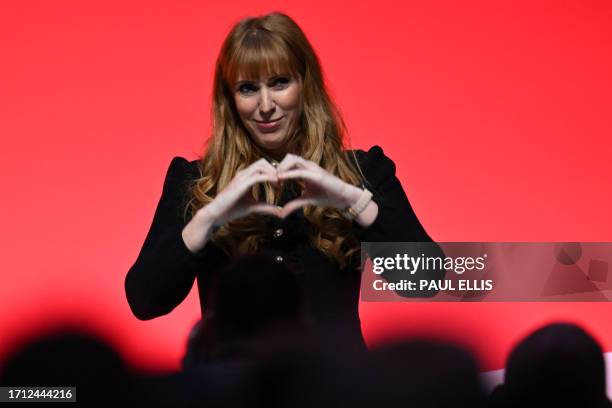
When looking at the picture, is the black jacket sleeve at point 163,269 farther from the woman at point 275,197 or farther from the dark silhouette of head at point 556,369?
the dark silhouette of head at point 556,369

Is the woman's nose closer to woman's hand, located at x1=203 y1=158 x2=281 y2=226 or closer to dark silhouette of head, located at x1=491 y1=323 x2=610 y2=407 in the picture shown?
woman's hand, located at x1=203 y1=158 x2=281 y2=226

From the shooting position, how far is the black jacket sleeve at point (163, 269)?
1080 millimetres

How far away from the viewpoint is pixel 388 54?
104 inches

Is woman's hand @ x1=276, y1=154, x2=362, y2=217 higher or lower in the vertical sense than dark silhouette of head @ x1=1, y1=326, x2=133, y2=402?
higher

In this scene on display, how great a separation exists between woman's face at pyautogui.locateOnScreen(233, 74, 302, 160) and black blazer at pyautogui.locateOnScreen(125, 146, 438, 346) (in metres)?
0.08

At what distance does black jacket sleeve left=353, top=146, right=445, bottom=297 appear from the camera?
0.96 metres

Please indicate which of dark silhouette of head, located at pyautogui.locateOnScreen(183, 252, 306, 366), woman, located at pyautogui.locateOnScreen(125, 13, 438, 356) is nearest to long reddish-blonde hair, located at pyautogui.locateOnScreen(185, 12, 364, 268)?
woman, located at pyautogui.locateOnScreen(125, 13, 438, 356)

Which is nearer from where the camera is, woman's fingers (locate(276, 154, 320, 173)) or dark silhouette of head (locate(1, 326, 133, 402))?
dark silhouette of head (locate(1, 326, 133, 402))

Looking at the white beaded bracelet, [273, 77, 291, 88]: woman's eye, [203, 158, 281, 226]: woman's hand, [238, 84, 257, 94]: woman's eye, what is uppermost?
[273, 77, 291, 88]: woman's eye

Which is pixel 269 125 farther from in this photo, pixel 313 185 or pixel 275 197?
pixel 313 185

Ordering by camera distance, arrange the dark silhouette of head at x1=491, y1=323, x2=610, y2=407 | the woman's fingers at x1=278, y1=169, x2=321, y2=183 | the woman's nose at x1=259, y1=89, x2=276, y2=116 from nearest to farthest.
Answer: the dark silhouette of head at x1=491, y1=323, x2=610, y2=407 → the woman's fingers at x1=278, y1=169, x2=321, y2=183 → the woman's nose at x1=259, y1=89, x2=276, y2=116

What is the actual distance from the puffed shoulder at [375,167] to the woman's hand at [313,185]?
0.23 m

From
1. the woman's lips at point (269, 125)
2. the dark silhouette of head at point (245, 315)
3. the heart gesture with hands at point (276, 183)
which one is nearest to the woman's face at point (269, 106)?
the woman's lips at point (269, 125)

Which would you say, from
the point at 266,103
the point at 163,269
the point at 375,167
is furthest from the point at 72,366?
the point at 375,167
